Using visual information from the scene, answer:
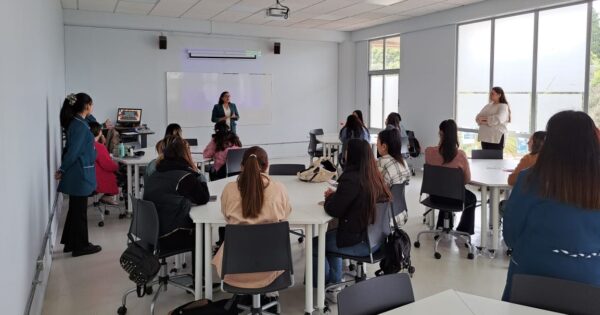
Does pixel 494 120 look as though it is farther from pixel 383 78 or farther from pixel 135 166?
pixel 135 166

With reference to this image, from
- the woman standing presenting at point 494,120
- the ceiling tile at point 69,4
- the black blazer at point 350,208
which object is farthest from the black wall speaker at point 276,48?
the black blazer at point 350,208

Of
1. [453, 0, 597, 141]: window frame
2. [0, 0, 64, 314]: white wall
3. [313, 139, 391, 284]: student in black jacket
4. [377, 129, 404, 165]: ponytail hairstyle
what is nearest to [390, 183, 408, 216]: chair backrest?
[377, 129, 404, 165]: ponytail hairstyle

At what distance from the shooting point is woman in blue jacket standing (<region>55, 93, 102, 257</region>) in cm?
480

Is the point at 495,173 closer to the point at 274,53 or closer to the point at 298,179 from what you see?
the point at 298,179

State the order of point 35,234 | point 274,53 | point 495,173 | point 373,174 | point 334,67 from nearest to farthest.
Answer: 1. point 373,174
2. point 35,234
3. point 495,173
4. point 274,53
5. point 334,67

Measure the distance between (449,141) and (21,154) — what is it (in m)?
3.83

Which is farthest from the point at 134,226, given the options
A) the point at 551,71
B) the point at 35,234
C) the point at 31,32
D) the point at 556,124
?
the point at 551,71

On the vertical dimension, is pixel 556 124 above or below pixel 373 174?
above

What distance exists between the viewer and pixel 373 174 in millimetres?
3471

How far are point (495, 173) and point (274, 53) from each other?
724 cm

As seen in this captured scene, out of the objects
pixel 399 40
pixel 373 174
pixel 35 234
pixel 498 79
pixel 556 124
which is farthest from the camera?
pixel 399 40

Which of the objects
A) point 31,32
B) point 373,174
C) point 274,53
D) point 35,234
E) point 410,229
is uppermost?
point 274,53

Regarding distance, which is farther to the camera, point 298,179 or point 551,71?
point 551,71

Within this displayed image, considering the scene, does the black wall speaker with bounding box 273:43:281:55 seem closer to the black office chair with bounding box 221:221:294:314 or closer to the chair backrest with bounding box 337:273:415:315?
the black office chair with bounding box 221:221:294:314
